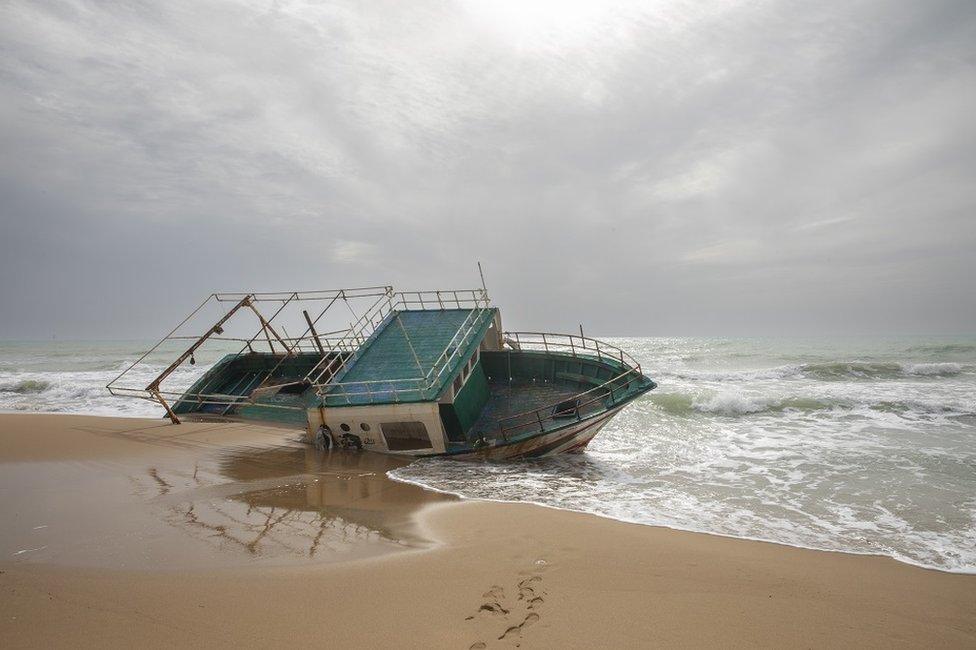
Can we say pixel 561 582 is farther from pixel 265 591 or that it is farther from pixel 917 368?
pixel 917 368

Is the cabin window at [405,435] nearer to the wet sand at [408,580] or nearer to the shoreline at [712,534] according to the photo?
the shoreline at [712,534]

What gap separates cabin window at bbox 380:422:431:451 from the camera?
547 inches

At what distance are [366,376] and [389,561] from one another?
910 cm

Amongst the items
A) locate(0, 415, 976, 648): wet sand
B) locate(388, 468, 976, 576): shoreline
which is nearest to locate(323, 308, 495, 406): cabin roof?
locate(388, 468, 976, 576): shoreline

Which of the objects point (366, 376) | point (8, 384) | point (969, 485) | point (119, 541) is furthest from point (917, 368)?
point (8, 384)

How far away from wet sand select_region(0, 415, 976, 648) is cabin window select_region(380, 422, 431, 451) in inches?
135

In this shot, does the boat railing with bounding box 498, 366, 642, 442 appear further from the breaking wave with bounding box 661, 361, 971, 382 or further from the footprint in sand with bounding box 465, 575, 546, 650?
the breaking wave with bounding box 661, 361, 971, 382

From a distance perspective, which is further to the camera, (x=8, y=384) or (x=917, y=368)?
(x=917, y=368)

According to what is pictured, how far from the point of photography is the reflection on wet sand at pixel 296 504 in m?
7.57

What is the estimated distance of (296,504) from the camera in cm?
968

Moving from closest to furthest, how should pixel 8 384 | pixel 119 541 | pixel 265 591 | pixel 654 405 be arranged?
pixel 265 591
pixel 119 541
pixel 654 405
pixel 8 384

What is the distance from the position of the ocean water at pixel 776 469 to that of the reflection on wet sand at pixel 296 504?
4.76 ft

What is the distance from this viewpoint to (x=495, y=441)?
1398 cm

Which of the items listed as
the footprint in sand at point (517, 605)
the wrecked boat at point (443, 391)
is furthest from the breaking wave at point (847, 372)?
the footprint in sand at point (517, 605)
